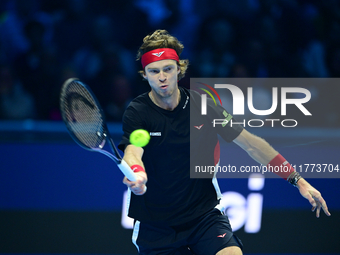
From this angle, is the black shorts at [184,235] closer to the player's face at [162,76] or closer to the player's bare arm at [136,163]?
the player's bare arm at [136,163]

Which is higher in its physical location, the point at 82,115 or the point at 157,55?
the point at 157,55

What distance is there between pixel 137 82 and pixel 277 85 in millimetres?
1929

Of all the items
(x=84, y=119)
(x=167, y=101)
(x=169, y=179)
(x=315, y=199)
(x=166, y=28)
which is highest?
(x=166, y=28)

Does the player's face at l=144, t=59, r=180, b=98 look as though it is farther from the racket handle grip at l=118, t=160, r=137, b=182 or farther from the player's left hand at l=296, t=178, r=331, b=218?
the player's left hand at l=296, t=178, r=331, b=218

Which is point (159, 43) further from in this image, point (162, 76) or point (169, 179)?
point (169, 179)

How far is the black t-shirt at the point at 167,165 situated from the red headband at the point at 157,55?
284 millimetres

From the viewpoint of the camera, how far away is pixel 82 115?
8.84ft

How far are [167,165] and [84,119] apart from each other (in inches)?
26.0

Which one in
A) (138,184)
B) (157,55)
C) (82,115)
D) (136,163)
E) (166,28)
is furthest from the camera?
(166,28)

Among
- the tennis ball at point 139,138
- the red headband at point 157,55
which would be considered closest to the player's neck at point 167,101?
the red headband at point 157,55

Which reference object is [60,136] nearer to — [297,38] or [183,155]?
[183,155]

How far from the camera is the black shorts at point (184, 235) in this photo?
2.84 m

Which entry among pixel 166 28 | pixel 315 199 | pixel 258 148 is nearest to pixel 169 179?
pixel 258 148

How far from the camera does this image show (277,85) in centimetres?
560
